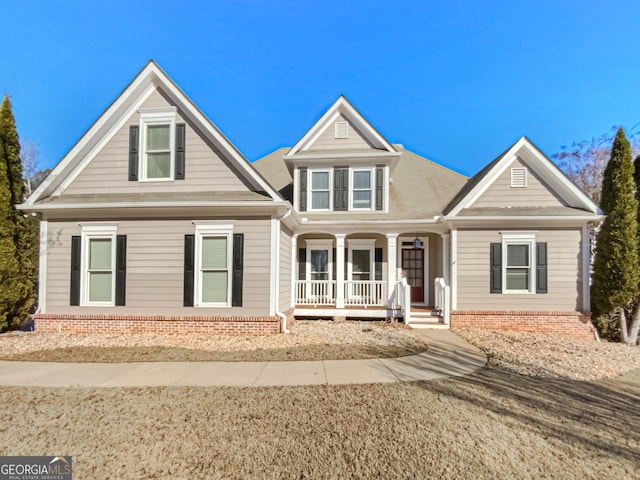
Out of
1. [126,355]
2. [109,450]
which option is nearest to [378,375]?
[109,450]

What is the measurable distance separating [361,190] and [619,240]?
773 centimetres

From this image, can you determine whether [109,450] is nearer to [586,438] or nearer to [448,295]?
[586,438]

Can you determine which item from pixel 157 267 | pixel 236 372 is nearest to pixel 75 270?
pixel 157 267

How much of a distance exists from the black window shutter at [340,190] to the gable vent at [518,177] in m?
5.33

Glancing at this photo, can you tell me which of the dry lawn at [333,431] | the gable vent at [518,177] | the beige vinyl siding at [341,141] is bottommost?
the dry lawn at [333,431]

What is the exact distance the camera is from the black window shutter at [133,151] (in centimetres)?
963

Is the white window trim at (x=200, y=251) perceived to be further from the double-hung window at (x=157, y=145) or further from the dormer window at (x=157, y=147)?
the double-hung window at (x=157, y=145)

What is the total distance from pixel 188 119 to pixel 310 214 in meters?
4.87

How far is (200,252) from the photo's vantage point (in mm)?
9297

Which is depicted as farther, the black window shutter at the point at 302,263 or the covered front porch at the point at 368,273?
the black window shutter at the point at 302,263

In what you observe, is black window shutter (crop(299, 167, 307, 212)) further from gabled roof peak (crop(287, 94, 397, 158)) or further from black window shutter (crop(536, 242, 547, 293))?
black window shutter (crop(536, 242, 547, 293))

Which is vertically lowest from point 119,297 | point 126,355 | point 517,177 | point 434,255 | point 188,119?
point 126,355

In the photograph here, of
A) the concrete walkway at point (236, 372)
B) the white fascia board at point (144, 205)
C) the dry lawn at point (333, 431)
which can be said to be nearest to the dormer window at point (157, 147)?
the white fascia board at point (144, 205)

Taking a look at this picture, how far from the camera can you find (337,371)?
600 centimetres
